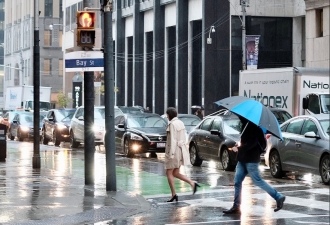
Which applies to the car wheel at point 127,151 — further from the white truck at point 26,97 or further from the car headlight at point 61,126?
the white truck at point 26,97

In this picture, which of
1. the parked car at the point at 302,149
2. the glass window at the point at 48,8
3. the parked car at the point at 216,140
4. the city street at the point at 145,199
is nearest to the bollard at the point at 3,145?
the city street at the point at 145,199

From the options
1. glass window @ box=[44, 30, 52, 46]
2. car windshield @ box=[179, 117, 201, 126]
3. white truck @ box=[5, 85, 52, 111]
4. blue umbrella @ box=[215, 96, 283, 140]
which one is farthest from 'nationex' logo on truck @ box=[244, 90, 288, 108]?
glass window @ box=[44, 30, 52, 46]

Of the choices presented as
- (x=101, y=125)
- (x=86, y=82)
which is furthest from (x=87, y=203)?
(x=101, y=125)

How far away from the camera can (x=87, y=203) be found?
529 inches

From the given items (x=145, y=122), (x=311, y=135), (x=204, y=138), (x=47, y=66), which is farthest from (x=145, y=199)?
(x=47, y=66)

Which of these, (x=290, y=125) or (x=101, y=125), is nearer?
(x=290, y=125)

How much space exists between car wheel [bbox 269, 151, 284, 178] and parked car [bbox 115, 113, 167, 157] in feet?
27.4

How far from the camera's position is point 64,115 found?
3700 cm

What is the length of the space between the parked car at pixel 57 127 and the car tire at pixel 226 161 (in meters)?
15.8

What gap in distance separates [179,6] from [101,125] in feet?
120

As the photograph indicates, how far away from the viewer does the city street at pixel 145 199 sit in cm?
1173

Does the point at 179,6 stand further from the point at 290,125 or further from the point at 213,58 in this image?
the point at 290,125

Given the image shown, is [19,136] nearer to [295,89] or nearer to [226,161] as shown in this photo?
[295,89]

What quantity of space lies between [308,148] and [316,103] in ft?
35.3
